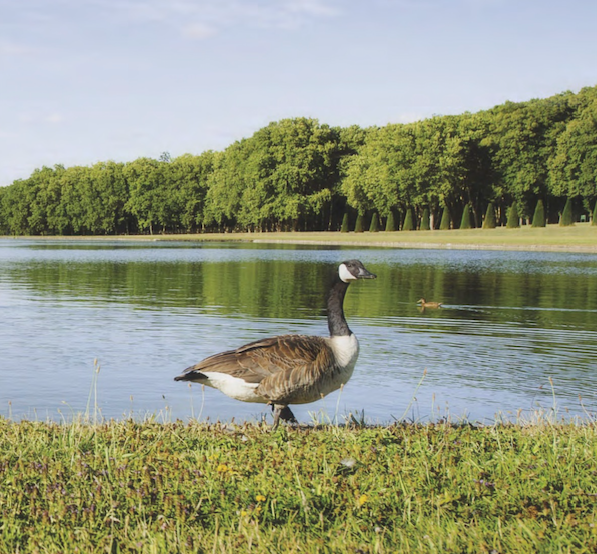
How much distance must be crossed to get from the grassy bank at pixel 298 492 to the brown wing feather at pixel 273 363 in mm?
939

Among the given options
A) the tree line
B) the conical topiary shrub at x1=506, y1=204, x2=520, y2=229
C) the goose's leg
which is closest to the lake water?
Result: the goose's leg

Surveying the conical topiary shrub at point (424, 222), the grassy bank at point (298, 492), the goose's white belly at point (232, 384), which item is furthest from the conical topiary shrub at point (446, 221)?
the grassy bank at point (298, 492)

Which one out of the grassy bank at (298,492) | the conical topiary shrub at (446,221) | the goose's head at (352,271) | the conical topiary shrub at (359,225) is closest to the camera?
the grassy bank at (298,492)

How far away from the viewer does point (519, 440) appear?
22.3 ft

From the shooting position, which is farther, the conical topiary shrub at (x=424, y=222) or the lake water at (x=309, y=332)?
the conical topiary shrub at (x=424, y=222)

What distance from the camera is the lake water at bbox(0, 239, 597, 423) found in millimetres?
11594

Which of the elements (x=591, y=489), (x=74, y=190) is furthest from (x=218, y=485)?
(x=74, y=190)

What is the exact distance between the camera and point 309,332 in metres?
19.2

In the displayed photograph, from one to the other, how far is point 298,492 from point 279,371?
2596mm

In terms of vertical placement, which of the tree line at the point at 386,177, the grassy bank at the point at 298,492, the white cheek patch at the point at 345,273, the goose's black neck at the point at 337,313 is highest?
the tree line at the point at 386,177

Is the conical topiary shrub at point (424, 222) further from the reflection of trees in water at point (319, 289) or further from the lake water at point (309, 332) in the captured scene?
the lake water at point (309, 332)

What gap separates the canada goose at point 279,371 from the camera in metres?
7.88

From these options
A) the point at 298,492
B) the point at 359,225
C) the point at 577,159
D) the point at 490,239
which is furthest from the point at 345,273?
the point at 359,225

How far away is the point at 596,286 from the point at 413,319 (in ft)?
39.9
